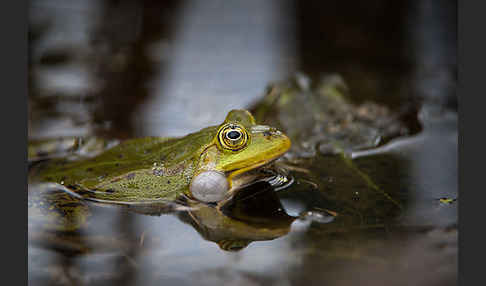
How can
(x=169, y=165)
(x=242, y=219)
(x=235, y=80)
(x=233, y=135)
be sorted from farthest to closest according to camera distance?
1. (x=235, y=80)
2. (x=169, y=165)
3. (x=233, y=135)
4. (x=242, y=219)

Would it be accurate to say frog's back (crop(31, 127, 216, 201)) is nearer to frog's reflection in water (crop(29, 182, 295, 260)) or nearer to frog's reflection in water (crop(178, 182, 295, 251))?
frog's reflection in water (crop(29, 182, 295, 260))

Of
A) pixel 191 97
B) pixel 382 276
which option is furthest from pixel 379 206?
pixel 191 97

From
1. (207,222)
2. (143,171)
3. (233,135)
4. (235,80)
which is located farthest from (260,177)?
(235,80)

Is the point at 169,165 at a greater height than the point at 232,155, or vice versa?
the point at 232,155

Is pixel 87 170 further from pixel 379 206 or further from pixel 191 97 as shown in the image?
pixel 379 206

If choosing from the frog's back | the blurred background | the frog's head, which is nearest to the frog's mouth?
the frog's head

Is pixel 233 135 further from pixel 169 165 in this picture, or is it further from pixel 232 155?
pixel 169 165

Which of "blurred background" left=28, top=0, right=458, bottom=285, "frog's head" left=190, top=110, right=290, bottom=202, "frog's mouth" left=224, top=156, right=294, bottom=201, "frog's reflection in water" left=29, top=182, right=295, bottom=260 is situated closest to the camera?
"blurred background" left=28, top=0, right=458, bottom=285
